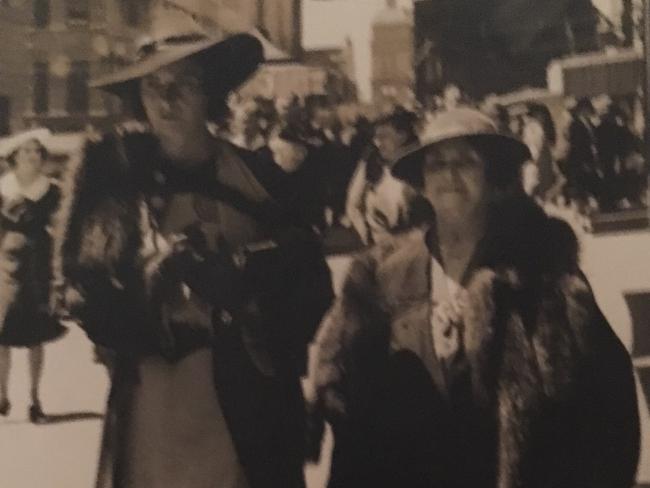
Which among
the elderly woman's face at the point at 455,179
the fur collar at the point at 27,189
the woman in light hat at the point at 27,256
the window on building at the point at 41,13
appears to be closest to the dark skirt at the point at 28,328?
the woman in light hat at the point at 27,256

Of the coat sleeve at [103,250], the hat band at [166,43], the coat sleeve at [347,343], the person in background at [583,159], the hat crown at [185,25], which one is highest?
the hat crown at [185,25]

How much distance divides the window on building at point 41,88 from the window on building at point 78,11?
69 millimetres

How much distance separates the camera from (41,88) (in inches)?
39.7

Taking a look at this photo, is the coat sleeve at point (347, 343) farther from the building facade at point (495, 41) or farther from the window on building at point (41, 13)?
the window on building at point (41, 13)

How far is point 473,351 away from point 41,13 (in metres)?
0.68

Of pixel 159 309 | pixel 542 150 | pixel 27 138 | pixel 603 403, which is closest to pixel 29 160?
pixel 27 138

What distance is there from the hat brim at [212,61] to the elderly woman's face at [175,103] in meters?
0.01

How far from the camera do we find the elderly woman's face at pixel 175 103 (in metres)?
1.00

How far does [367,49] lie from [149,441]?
0.54 metres

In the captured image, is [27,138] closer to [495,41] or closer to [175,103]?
[175,103]

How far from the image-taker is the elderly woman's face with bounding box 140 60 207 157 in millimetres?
1002

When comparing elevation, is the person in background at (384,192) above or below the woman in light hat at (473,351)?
above

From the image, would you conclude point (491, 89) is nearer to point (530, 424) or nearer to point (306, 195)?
point (306, 195)

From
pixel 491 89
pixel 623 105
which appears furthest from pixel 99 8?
pixel 623 105
